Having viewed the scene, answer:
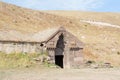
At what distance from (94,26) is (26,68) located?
4865 centimetres

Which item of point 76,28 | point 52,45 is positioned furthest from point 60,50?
point 76,28

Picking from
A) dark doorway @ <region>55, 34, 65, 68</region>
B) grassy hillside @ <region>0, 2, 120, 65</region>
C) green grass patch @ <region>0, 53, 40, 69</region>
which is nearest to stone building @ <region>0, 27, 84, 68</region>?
dark doorway @ <region>55, 34, 65, 68</region>

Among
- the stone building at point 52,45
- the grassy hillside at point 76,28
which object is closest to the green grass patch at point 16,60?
the stone building at point 52,45

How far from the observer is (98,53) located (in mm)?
61906

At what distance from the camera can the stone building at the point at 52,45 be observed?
136 ft

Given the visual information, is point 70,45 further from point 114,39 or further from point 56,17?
point 56,17

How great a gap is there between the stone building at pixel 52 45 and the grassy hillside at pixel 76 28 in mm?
11462

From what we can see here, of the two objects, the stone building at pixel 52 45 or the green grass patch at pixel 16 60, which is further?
the stone building at pixel 52 45

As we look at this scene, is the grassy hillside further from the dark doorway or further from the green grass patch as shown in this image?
the green grass patch

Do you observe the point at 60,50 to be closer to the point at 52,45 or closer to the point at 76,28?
the point at 52,45

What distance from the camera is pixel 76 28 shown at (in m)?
79.0

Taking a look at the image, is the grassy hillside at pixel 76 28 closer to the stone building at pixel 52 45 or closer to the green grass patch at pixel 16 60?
the stone building at pixel 52 45

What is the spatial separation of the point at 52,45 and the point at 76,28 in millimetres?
35589

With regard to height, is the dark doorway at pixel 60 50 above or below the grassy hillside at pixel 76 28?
below
